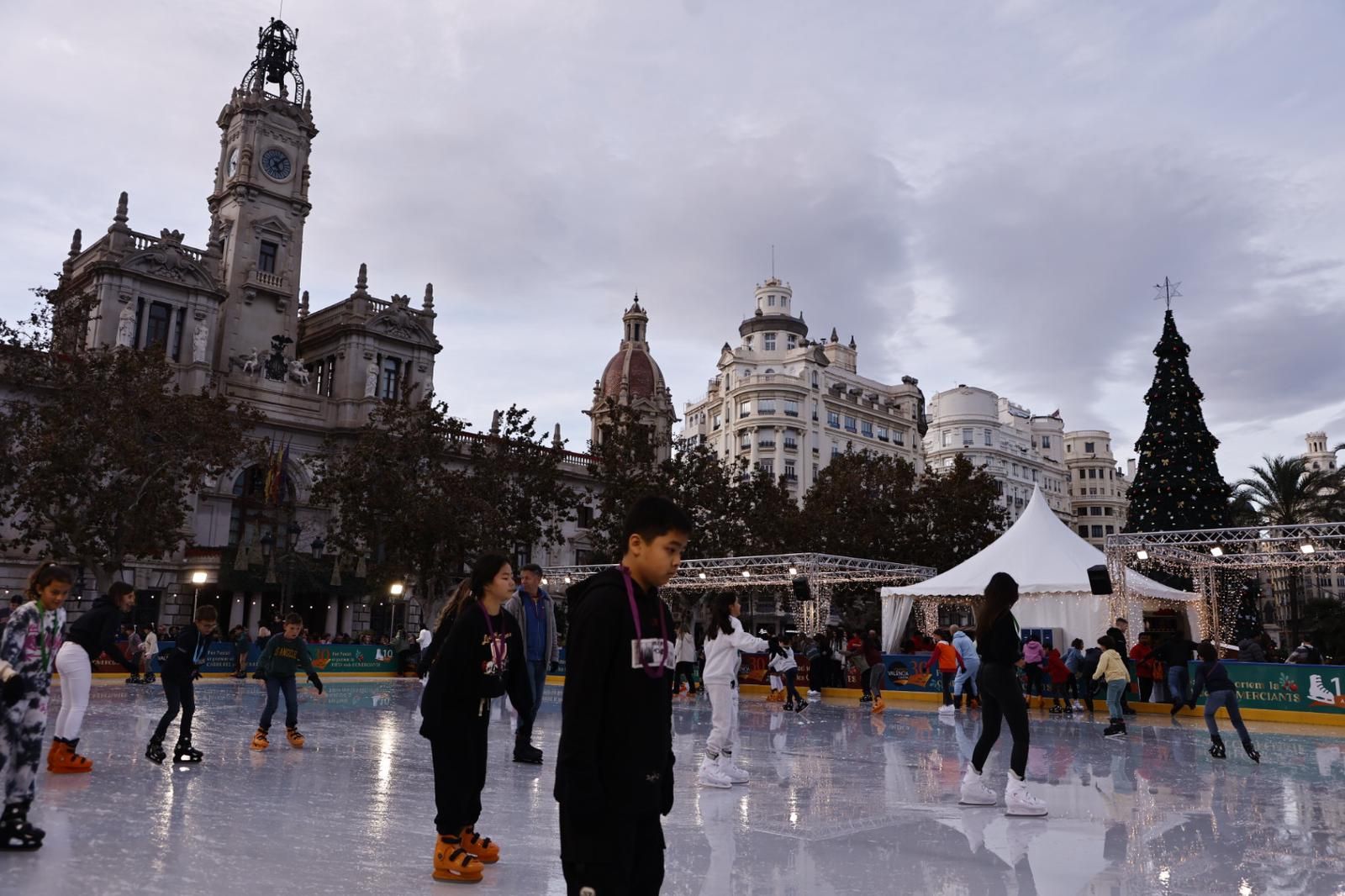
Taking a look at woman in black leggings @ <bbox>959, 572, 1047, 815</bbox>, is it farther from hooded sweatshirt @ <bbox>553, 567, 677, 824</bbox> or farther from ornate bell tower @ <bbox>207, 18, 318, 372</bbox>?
ornate bell tower @ <bbox>207, 18, 318, 372</bbox>

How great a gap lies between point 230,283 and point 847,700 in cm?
3266

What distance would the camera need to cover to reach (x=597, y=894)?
2.90m

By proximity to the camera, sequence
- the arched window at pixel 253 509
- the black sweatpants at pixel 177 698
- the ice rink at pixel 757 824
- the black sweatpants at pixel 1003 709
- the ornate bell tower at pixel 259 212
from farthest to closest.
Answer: the ornate bell tower at pixel 259 212 < the arched window at pixel 253 509 < the black sweatpants at pixel 177 698 < the black sweatpants at pixel 1003 709 < the ice rink at pixel 757 824

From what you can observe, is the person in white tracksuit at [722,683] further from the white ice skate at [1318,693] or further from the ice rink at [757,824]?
the white ice skate at [1318,693]

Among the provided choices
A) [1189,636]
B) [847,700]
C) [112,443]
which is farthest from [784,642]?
[112,443]

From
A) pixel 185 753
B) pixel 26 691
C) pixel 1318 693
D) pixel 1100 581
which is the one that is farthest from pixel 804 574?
pixel 26 691

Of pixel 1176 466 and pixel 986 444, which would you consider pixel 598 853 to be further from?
pixel 986 444

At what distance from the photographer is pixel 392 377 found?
46344 millimetres

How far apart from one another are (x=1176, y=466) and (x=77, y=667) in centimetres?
3260

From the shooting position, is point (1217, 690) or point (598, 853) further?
point (1217, 690)

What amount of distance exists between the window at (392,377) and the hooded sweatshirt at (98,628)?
37.7 metres

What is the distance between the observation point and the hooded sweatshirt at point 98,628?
28.6 ft

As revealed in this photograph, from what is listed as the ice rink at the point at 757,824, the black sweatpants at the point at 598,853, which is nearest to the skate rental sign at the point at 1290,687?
the ice rink at the point at 757,824

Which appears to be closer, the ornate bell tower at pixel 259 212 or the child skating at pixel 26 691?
the child skating at pixel 26 691
